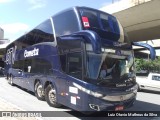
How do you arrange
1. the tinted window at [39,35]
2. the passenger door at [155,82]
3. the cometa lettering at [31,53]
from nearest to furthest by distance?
1. the tinted window at [39,35]
2. the cometa lettering at [31,53]
3. the passenger door at [155,82]

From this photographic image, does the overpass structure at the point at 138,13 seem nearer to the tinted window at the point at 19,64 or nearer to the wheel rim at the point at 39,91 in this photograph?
the tinted window at the point at 19,64

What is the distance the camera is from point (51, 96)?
11258 millimetres

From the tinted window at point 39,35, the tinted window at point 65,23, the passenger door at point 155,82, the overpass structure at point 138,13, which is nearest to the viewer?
the tinted window at point 65,23

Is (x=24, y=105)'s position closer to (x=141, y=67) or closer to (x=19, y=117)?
(x=19, y=117)

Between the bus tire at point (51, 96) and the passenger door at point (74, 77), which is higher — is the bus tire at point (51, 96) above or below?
below

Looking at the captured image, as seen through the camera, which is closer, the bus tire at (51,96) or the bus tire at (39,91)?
the bus tire at (51,96)

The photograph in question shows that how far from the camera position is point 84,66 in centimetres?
871

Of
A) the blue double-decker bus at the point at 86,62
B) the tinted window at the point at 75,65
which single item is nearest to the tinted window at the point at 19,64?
the blue double-decker bus at the point at 86,62

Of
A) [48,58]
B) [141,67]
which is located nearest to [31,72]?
[48,58]

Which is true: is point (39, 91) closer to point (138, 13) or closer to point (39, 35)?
point (39, 35)

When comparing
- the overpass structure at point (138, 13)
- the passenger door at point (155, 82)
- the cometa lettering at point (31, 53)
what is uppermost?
the overpass structure at point (138, 13)

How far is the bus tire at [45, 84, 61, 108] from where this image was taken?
1099cm

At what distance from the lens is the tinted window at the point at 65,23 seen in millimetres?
9930

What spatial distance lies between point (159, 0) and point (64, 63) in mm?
10206
